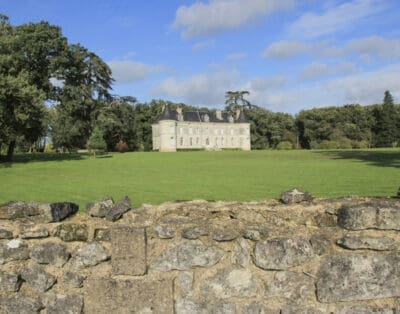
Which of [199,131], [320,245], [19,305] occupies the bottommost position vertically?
[19,305]

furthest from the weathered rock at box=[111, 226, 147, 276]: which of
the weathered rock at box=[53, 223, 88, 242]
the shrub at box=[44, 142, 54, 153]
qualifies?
the shrub at box=[44, 142, 54, 153]

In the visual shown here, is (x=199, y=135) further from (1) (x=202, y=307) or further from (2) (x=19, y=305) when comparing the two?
(1) (x=202, y=307)

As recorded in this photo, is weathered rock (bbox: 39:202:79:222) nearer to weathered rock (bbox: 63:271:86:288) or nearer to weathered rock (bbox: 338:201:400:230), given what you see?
Answer: weathered rock (bbox: 63:271:86:288)

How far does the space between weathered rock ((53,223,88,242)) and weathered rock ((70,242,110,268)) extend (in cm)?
10

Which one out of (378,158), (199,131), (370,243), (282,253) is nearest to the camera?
(370,243)

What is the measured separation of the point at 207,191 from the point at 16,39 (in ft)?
105

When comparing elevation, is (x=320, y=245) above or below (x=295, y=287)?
above

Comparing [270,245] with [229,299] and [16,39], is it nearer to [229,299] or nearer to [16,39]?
[229,299]

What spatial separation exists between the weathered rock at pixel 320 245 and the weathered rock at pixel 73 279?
216 centimetres

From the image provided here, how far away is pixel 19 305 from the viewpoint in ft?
12.8

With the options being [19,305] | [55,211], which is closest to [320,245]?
[55,211]

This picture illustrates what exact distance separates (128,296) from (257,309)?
1194 mm

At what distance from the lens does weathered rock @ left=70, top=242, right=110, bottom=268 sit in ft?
12.7

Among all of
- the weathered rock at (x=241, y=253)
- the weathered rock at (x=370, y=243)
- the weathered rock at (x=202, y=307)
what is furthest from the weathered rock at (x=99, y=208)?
the weathered rock at (x=370, y=243)
